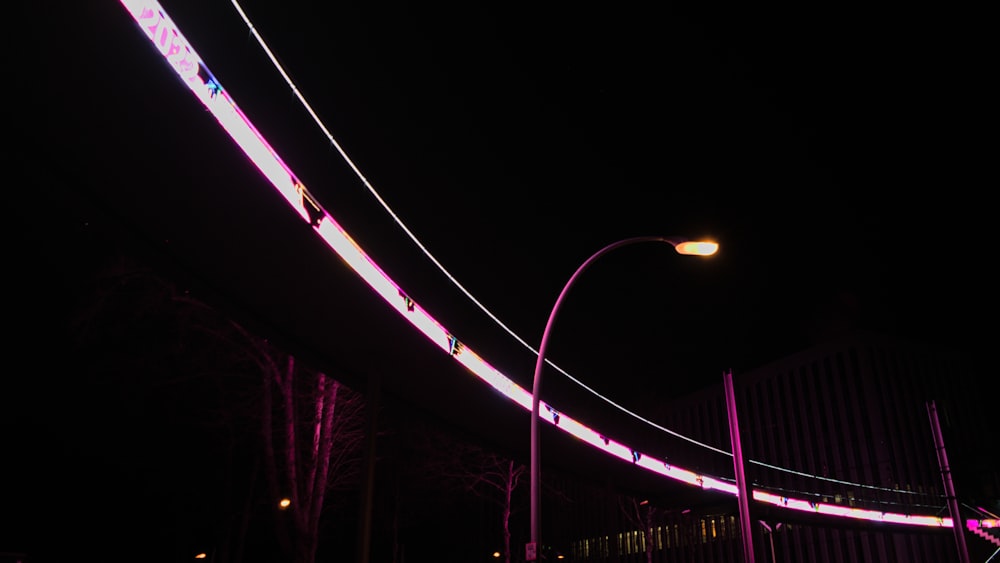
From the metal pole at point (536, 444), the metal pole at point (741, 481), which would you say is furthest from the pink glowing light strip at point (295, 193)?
the metal pole at point (741, 481)

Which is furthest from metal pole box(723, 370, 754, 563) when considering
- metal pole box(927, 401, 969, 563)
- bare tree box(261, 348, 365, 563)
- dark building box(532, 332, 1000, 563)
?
dark building box(532, 332, 1000, 563)

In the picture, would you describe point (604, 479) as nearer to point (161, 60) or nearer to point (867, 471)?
point (161, 60)

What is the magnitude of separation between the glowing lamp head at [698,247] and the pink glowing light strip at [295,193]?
485 cm

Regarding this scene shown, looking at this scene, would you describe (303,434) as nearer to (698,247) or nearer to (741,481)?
(741,481)

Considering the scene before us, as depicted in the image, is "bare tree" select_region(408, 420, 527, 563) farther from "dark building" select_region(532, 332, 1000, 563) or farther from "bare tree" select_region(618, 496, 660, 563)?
"dark building" select_region(532, 332, 1000, 563)

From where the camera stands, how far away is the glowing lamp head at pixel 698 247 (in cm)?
1415

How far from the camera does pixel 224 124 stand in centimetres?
862

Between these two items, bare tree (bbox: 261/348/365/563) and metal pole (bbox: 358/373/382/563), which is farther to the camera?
bare tree (bbox: 261/348/365/563)

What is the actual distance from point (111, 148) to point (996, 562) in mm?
40651

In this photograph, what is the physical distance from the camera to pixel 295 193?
9953 millimetres

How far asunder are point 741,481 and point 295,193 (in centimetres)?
1476

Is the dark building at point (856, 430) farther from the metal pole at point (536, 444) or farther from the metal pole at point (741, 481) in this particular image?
the metal pole at point (536, 444)

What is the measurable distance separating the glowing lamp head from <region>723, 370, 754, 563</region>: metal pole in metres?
7.09

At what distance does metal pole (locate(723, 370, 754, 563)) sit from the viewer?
18483mm
